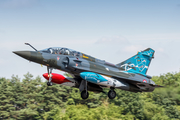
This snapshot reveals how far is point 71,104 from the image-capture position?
57812mm

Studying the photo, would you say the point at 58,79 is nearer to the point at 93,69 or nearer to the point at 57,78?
the point at 57,78

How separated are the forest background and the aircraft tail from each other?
2210 centimetres

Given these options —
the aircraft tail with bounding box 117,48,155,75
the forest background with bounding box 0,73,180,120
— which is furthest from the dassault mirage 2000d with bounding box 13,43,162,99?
the forest background with bounding box 0,73,180,120

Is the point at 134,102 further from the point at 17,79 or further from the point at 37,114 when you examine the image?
the point at 17,79

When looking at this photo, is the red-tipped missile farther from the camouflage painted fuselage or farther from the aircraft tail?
the aircraft tail

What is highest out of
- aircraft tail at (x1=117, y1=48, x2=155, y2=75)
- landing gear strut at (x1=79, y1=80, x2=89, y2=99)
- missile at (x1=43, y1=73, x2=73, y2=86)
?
aircraft tail at (x1=117, y1=48, x2=155, y2=75)

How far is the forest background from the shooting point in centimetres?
4478

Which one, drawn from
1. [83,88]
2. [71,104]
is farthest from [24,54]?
[71,104]

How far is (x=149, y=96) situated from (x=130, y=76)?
135 ft

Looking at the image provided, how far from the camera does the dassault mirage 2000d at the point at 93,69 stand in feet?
55.4

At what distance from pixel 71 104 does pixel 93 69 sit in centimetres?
4126

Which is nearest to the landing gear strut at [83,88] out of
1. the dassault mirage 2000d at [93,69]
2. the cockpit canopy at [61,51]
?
the dassault mirage 2000d at [93,69]

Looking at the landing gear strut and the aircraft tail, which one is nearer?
the landing gear strut

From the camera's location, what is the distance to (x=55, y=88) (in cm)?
6050
